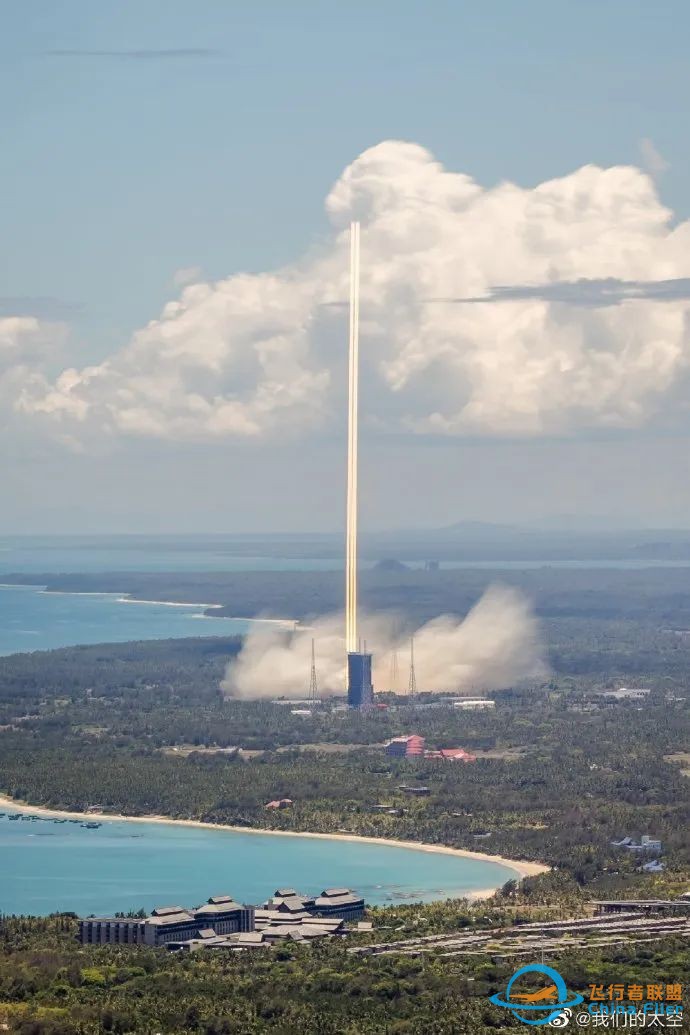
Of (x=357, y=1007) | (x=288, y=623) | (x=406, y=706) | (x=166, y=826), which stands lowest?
(x=357, y=1007)

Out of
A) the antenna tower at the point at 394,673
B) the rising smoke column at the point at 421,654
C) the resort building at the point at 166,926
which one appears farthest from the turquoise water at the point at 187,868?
the antenna tower at the point at 394,673

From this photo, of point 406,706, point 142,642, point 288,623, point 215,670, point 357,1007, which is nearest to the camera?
point 357,1007

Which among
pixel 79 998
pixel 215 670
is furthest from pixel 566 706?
pixel 79 998

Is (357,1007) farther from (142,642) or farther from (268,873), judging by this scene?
(142,642)

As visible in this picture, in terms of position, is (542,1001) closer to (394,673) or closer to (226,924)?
(226,924)

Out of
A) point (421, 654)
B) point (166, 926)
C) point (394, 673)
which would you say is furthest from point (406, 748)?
point (166, 926)

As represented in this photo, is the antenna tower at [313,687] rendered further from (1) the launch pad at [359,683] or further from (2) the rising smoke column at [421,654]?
(1) the launch pad at [359,683]
